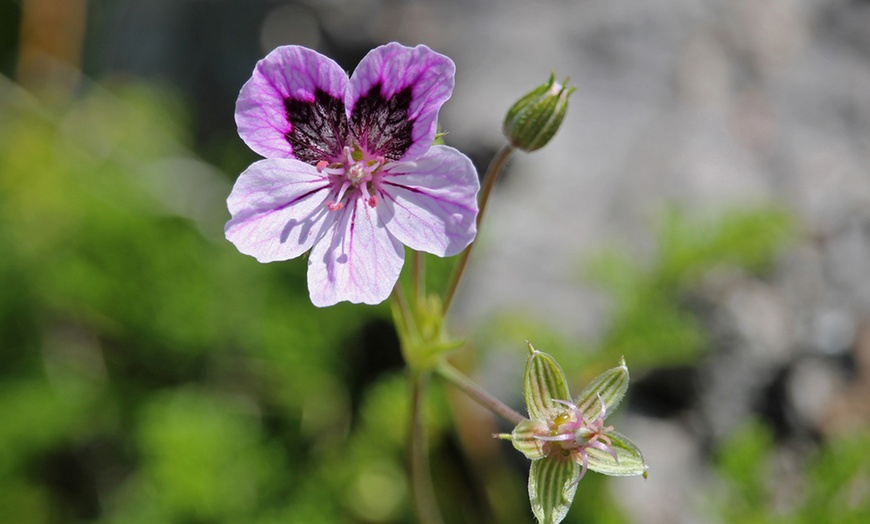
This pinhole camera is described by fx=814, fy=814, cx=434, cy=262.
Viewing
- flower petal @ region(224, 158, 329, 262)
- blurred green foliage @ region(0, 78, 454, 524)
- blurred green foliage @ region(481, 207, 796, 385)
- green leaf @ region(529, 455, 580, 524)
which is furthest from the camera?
blurred green foliage @ region(0, 78, 454, 524)

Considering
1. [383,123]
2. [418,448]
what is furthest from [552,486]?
[383,123]

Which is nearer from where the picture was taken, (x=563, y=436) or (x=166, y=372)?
(x=563, y=436)

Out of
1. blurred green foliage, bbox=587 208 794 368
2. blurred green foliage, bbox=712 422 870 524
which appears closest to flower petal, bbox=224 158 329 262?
blurred green foliage, bbox=587 208 794 368

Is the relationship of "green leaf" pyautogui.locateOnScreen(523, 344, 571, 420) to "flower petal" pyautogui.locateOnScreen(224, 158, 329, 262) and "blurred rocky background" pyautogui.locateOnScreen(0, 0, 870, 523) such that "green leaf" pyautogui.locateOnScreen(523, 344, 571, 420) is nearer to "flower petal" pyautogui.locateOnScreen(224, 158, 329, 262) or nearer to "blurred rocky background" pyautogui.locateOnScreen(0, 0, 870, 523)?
"flower petal" pyautogui.locateOnScreen(224, 158, 329, 262)

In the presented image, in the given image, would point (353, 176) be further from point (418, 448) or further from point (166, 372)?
point (166, 372)

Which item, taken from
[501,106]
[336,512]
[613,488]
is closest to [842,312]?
[613,488]

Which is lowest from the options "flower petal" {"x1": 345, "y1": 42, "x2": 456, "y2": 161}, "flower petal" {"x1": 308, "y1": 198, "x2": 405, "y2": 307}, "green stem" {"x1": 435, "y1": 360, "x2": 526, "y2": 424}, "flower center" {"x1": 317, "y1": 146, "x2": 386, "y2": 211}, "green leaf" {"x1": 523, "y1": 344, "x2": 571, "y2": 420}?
"green stem" {"x1": 435, "y1": 360, "x2": 526, "y2": 424}

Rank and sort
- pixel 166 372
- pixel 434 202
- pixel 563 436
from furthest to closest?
pixel 166 372 < pixel 434 202 < pixel 563 436
